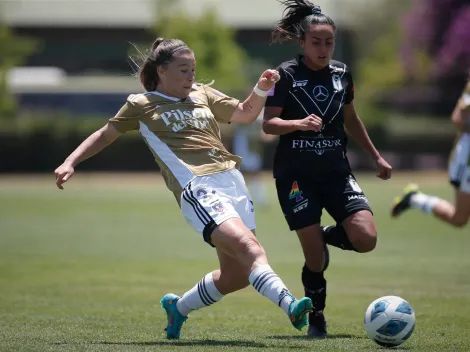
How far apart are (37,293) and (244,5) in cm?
6238

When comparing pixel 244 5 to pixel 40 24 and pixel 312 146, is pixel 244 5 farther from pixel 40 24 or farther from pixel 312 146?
pixel 312 146

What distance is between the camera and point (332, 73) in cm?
862

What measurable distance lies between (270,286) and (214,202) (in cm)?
77

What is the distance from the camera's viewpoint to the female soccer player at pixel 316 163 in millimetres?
8367

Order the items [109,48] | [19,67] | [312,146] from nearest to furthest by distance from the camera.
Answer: [312,146]
[19,67]
[109,48]

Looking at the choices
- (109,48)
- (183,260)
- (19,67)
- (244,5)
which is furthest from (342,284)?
(244,5)

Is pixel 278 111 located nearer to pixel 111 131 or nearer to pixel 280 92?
pixel 280 92

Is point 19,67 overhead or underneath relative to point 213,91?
underneath

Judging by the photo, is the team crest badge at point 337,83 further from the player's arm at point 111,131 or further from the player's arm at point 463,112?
the player's arm at point 463,112

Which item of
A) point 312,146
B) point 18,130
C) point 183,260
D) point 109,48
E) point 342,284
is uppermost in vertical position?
point 312,146

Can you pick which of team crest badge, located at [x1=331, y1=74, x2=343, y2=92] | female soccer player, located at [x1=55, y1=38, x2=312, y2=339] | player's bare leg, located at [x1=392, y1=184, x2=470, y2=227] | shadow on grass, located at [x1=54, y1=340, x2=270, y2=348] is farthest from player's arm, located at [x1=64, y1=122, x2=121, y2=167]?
player's bare leg, located at [x1=392, y1=184, x2=470, y2=227]

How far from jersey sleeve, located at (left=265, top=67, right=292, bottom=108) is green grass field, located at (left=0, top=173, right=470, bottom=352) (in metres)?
1.81

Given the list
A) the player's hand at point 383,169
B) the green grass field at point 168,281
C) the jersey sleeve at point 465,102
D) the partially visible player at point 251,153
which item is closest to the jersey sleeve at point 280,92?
the player's hand at point 383,169

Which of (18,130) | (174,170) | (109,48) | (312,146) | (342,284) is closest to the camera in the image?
(174,170)
